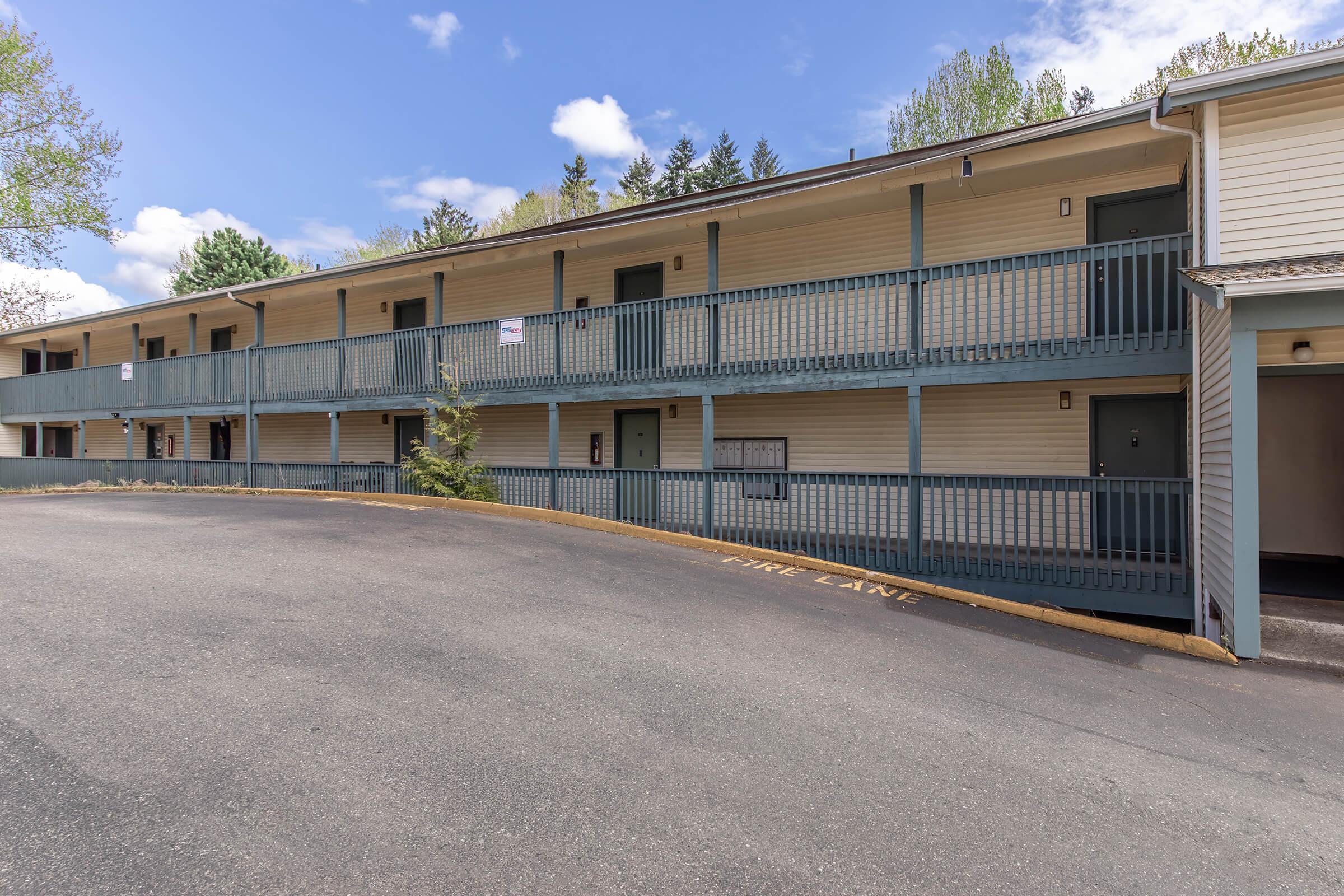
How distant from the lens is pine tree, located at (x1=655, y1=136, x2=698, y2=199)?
4847 centimetres

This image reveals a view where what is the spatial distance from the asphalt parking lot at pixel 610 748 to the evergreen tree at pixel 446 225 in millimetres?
44022

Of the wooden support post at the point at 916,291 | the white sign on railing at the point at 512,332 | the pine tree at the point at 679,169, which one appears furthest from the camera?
the pine tree at the point at 679,169

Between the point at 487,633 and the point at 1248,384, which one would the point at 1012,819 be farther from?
the point at 1248,384

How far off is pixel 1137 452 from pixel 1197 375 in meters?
2.49

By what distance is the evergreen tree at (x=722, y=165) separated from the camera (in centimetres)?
4688

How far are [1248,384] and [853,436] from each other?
5668 mm

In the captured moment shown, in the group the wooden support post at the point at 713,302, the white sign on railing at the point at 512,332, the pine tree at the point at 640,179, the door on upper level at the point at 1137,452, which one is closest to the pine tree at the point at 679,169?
the pine tree at the point at 640,179

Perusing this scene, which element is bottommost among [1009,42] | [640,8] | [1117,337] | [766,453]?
[766,453]

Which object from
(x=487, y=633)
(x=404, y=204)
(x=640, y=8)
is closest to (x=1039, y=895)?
(x=487, y=633)

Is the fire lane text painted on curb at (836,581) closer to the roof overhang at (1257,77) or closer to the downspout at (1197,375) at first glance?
the downspout at (1197,375)

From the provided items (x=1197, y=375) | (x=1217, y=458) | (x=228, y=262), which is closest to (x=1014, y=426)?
(x=1197, y=375)

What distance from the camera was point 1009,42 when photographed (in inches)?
1002

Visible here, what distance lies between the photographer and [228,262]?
3256 centimetres

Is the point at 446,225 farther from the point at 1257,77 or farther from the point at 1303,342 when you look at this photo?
the point at 1303,342
